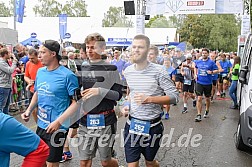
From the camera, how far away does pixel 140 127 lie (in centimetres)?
385

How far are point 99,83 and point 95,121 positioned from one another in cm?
43

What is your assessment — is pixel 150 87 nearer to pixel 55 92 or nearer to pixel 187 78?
pixel 55 92

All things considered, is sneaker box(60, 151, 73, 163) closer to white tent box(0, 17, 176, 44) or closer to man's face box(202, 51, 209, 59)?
man's face box(202, 51, 209, 59)

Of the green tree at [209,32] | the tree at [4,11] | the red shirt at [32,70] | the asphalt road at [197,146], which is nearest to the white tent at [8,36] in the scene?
the asphalt road at [197,146]

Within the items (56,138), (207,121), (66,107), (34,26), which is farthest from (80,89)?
(34,26)

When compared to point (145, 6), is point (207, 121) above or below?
below

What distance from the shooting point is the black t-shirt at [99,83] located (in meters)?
4.07

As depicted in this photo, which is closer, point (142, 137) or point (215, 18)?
point (142, 137)

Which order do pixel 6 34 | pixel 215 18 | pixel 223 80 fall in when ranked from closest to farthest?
pixel 6 34, pixel 223 80, pixel 215 18

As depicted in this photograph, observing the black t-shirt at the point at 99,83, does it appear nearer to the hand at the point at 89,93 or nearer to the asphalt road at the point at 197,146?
the hand at the point at 89,93

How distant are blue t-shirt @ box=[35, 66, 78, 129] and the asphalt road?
1829mm

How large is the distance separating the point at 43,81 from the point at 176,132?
458 centimetres

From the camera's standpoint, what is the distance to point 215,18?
5175cm

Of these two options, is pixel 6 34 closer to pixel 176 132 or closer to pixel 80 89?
pixel 176 132
